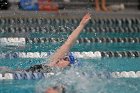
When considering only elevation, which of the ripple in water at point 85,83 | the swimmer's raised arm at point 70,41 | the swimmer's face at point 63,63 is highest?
the swimmer's raised arm at point 70,41

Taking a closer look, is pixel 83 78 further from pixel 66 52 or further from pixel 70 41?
pixel 70 41

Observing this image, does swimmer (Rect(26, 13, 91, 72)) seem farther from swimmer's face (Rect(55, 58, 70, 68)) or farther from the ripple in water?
the ripple in water

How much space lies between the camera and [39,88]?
4785mm

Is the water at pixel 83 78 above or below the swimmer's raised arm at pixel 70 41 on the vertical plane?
below

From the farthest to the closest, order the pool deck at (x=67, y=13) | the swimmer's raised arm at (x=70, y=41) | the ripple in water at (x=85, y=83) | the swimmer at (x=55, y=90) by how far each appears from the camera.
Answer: the pool deck at (x=67, y=13)
the ripple in water at (x=85, y=83)
the swimmer's raised arm at (x=70, y=41)
the swimmer at (x=55, y=90)

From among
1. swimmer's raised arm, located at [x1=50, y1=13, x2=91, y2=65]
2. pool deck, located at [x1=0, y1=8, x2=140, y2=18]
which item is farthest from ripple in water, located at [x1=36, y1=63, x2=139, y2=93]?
pool deck, located at [x1=0, y1=8, x2=140, y2=18]

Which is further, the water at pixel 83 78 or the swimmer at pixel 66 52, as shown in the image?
the water at pixel 83 78

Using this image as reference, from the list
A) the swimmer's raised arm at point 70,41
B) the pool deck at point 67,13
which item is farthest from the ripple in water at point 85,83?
the pool deck at point 67,13

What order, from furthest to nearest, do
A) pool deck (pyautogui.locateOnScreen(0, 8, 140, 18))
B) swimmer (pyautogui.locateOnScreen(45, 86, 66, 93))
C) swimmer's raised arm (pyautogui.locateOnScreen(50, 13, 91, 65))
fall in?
pool deck (pyautogui.locateOnScreen(0, 8, 140, 18)), swimmer's raised arm (pyautogui.locateOnScreen(50, 13, 91, 65)), swimmer (pyautogui.locateOnScreen(45, 86, 66, 93))

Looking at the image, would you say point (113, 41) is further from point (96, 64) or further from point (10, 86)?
point (10, 86)

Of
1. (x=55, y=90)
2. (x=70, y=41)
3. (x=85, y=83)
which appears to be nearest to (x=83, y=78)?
(x=85, y=83)

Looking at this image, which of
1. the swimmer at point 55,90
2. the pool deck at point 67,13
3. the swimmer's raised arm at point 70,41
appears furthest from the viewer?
the pool deck at point 67,13

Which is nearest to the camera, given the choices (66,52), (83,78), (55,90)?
(55,90)

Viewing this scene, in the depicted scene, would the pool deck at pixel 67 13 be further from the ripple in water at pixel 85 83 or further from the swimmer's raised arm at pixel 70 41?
the swimmer's raised arm at pixel 70 41
